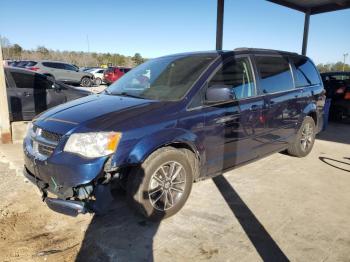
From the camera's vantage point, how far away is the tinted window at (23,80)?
764 centimetres

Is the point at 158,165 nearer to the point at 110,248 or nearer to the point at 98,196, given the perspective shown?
the point at 98,196

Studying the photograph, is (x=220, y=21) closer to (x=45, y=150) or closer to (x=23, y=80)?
(x=23, y=80)

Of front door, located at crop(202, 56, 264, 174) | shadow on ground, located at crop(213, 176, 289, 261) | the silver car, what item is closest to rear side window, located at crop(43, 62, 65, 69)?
the silver car

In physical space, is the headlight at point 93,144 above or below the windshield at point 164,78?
below

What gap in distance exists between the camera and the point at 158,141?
3.35 meters

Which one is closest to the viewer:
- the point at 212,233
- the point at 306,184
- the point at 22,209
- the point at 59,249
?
the point at 59,249

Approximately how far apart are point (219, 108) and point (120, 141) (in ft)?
4.62

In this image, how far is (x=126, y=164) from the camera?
10.4 ft

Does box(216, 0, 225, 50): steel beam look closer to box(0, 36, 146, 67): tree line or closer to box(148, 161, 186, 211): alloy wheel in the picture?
box(148, 161, 186, 211): alloy wheel

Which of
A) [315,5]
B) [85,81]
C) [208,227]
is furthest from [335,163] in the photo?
[85,81]

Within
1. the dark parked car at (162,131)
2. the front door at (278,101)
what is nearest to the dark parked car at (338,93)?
the front door at (278,101)

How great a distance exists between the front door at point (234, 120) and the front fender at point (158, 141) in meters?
0.29

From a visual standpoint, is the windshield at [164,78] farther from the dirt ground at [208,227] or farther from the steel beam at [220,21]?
the steel beam at [220,21]

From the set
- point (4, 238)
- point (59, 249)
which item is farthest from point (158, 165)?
point (4, 238)
